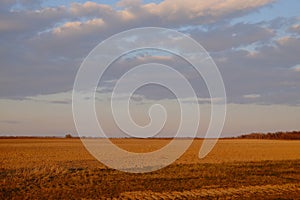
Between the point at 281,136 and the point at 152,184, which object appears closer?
the point at 152,184

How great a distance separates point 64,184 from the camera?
20.2 metres

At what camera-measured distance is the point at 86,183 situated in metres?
20.7

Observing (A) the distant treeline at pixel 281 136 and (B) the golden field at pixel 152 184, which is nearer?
(B) the golden field at pixel 152 184

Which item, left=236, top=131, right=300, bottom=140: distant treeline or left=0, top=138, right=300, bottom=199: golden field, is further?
left=236, top=131, right=300, bottom=140: distant treeline

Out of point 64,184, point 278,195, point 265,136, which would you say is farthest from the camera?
point 265,136

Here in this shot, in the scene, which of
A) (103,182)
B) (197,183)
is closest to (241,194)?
(197,183)

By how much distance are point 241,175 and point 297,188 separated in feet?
18.1

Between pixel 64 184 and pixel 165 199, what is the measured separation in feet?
19.6

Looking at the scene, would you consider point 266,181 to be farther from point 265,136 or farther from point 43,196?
point 265,136

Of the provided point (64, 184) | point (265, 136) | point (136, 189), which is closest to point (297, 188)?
point (136, 189)

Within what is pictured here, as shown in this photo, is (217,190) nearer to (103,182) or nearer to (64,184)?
(103,182)

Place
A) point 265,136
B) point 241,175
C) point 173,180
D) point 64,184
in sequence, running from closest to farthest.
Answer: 1. point 64,184
2. point 173,180
3. point 241,175
4. point 265,136

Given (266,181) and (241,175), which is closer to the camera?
(266,181)

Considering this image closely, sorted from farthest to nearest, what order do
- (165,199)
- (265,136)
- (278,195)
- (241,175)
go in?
(265,136), (241,175), (278,195), (165,199)
